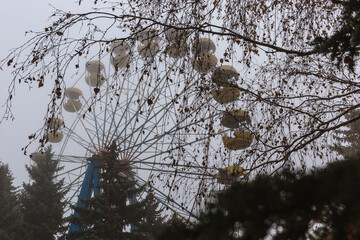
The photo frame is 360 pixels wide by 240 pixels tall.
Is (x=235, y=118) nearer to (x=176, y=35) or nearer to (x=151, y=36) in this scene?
(x=176, y=35)

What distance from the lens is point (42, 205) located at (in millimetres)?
13297

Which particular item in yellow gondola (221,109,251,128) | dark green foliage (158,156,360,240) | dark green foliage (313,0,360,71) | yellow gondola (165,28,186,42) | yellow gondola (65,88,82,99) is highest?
yellow gondola (65,88,82,99)

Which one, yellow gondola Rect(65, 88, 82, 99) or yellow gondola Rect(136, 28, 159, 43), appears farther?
yellow gondola Rect(65, 88, 82, 99)

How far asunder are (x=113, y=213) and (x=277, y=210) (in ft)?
32.5

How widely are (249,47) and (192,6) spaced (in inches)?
37.8

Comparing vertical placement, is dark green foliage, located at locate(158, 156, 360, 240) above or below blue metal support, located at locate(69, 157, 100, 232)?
below

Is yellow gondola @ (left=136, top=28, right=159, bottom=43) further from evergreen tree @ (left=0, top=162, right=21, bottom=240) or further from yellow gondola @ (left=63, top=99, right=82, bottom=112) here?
yellow gondola @ (left=63, top=99, right=82, bottom=112)

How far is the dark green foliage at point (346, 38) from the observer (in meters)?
2.13

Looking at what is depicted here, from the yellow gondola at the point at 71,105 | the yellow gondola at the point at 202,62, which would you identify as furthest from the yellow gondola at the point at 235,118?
the yellow gondola at the point at 71,105

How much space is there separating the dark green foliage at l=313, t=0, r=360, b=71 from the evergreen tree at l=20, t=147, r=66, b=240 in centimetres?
1307

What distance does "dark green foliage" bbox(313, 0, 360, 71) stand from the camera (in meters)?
2.13

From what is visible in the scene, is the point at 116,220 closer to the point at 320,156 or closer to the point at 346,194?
the point at 320,156

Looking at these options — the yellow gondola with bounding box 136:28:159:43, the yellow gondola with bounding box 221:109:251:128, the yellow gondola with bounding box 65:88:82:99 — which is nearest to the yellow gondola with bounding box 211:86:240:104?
the yellow gondola with bounding box 221:109:251:128

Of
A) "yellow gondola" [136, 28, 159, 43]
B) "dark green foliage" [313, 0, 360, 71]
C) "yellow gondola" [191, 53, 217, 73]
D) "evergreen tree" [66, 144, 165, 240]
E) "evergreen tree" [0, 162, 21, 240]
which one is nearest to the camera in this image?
"dark green foliage" [313, 0, 360, 71]
